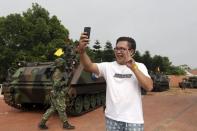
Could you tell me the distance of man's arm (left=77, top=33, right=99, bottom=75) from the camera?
3.53 meters

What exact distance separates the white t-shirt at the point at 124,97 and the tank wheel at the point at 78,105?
27.4 ft

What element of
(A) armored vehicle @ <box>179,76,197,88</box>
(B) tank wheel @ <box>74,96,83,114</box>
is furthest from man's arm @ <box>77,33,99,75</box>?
(A) armored vehicle @ <box>179,76,197,88</box>

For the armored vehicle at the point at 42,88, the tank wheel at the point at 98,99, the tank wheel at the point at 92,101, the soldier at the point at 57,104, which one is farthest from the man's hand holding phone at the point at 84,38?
the tank wheel at the point at 98,99

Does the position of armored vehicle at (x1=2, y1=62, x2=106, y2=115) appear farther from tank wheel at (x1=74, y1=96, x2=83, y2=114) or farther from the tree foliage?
the tree foliage

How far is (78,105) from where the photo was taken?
12.4 m

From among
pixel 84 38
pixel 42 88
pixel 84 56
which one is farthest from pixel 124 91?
pixel 42 88

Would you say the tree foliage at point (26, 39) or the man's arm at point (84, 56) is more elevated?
the tree foliage at point (26, 39)

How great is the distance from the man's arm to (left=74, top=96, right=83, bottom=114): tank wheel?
324 inches

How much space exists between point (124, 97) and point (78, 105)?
28.7 ft

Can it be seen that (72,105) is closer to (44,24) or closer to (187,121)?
(187,121)

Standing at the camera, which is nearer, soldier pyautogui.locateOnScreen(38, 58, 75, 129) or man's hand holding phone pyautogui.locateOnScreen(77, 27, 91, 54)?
man's hand holding phone pyautogui.locateOnScreen(77, 27, 91, 54)

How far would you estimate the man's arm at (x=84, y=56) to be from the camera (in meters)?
3.53

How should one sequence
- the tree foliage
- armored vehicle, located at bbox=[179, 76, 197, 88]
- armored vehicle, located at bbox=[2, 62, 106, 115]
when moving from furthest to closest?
armored vehicle, located at bbox=[179, 76, 197, 88] < the tree foliage < armored vehicle, located at bbox=[2, 62, 106, 115]

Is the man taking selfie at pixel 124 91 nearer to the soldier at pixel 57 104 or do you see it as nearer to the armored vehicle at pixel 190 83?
the soldier at pixel 57 104
